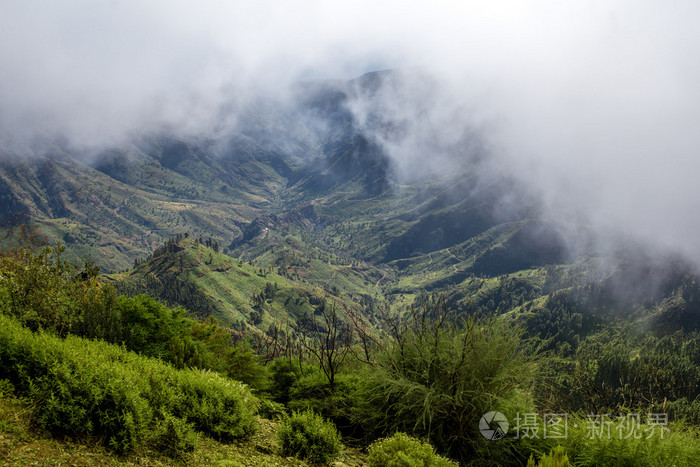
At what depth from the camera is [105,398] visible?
312 inches

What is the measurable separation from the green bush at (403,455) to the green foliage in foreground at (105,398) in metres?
3.72

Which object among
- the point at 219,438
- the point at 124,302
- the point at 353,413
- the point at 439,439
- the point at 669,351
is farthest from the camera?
the point at 669,351

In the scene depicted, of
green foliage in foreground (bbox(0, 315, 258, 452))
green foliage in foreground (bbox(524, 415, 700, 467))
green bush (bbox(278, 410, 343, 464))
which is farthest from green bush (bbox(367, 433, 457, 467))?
green foliage in foreground (bbox(0, 315, 258, 452))

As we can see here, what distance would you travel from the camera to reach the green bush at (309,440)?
10141mm

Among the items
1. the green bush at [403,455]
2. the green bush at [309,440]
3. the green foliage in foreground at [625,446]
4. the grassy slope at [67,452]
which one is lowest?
the green foliage in foreground at [625,446]

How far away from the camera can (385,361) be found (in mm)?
14594

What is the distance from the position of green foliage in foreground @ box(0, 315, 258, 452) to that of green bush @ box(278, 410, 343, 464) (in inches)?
49.8

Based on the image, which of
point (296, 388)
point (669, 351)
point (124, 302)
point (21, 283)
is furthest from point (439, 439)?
point (669, 351)

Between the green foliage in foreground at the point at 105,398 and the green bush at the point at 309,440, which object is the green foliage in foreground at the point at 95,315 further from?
the green bush at the point at 309,440

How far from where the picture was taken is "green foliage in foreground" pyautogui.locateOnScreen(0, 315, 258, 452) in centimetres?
762

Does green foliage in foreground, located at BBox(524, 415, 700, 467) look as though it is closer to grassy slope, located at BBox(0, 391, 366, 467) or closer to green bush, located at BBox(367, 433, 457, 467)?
green bush, located at BBox(367, 433, 457, 467)

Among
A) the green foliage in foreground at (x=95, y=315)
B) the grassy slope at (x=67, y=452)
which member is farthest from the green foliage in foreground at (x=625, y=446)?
the green foliage in foreground at (x=95, y=315)

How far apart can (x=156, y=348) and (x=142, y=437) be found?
7.87 metres

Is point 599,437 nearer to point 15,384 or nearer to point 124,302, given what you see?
point 15,384
